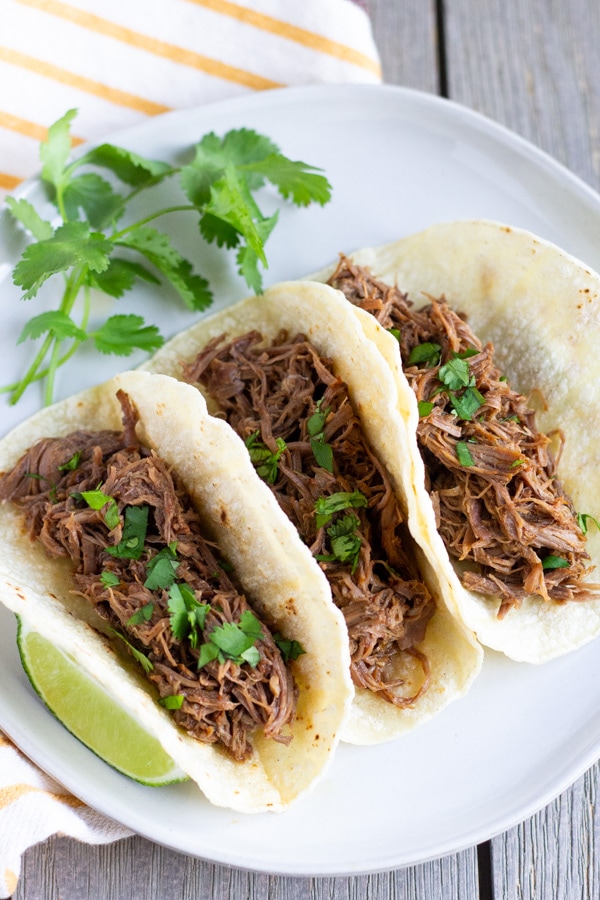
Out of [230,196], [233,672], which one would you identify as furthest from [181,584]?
[230,196]

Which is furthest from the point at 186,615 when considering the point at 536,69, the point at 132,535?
the point at 536,69

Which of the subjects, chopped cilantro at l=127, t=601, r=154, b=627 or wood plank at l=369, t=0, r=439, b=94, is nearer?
chopped cilantro at l=127, t=601, r=154, b=627

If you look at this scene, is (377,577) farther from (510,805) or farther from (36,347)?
(36,347)

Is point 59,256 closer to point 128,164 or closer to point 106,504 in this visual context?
point 128,164

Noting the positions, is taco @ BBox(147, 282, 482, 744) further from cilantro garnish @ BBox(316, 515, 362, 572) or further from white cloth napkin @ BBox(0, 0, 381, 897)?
white cloth napkin @ BBox(0, 0, 381, 897)

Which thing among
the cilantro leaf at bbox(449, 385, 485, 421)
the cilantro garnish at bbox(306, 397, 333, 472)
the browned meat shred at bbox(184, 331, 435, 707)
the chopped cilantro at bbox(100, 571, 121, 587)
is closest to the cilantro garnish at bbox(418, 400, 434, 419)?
the cilantro leaf at bbox(449, 385, 485, 421)

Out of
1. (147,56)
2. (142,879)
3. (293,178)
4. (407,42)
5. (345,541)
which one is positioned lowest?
(142,879)
